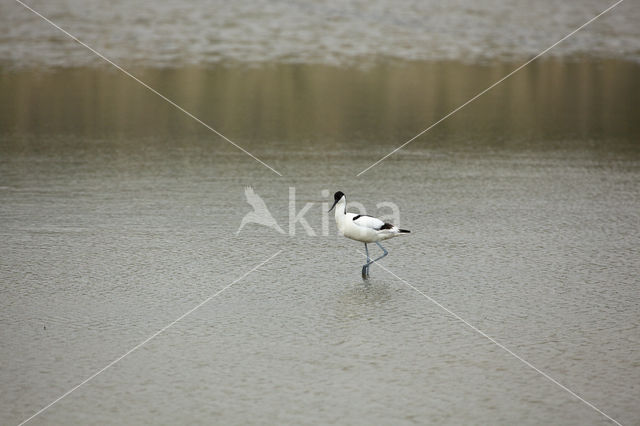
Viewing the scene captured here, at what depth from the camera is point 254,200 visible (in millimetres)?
11812

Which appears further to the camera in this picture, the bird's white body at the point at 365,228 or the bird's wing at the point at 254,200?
the bird's wing at the point at 254,200

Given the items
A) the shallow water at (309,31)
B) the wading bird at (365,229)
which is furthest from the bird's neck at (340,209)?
the shallow water at (309,31)

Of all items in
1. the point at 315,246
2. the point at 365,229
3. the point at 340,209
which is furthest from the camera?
the point at 315,246

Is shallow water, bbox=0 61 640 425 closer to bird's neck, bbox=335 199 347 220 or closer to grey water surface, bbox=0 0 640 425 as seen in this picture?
grey water surface, bbox=0 0 640 425

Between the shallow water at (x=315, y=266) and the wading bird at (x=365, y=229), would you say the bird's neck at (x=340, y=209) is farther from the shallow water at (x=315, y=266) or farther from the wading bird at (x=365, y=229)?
the shallow water at (x=315, y=266)

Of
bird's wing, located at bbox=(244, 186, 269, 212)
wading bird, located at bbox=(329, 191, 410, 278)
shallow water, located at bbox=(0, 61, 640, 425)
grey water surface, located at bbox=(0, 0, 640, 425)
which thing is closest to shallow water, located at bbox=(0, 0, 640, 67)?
grey water surface, located at bbox=(0, 0, 640, 425)

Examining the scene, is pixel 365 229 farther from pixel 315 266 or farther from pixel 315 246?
pixel 315 246

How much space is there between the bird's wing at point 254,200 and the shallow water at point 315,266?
0.39 feet

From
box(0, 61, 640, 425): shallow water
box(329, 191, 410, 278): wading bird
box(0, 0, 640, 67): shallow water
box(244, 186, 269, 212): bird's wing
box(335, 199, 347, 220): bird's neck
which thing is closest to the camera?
box(0, 61, 640, 425): shallow water

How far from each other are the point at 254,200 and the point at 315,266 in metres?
2.68

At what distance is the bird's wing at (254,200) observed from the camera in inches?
452

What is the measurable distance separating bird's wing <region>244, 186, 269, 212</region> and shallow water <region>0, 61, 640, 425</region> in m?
0.12

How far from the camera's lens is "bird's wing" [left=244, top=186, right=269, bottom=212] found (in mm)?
11470

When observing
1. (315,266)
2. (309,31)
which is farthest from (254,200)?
(309,31)
